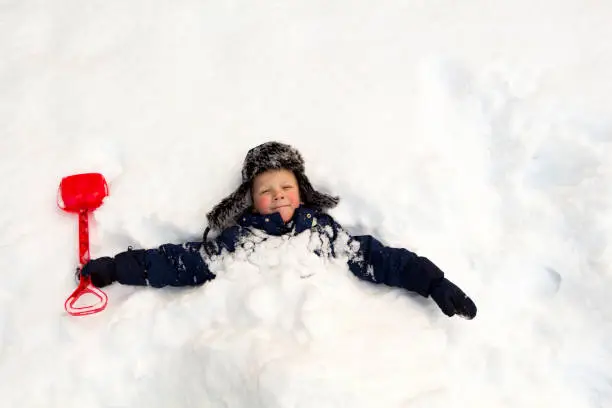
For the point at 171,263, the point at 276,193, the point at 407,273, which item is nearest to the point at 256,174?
the point at 276,193

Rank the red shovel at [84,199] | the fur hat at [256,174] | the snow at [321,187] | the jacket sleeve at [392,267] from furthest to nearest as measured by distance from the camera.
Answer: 1. the fur hat at [256,174]
2. the red shovel at [84,199]
3. the jacket sleeve at [392,267]
4. the snow at [321,187]

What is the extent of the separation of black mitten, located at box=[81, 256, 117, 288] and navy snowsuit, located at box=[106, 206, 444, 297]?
3 cm

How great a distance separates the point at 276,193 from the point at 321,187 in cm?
28

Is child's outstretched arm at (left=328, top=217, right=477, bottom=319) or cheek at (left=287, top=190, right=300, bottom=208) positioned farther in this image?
cheek at (left=287, top=190, right=300, bottom=208)

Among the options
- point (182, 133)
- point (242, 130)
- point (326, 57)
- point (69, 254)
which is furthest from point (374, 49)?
point (69, 254)

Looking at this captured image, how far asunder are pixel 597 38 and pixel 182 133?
2300 millimetres

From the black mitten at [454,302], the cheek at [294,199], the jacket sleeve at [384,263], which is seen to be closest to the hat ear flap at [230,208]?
the cheek at [294,199]

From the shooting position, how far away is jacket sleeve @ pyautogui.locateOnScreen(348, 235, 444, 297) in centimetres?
217

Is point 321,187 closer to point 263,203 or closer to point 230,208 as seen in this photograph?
point 263,203

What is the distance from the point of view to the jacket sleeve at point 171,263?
7.36 feet

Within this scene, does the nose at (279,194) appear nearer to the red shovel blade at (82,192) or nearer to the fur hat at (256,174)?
the fur hat at (256,174)

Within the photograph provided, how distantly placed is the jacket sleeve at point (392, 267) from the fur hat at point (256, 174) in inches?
10.8

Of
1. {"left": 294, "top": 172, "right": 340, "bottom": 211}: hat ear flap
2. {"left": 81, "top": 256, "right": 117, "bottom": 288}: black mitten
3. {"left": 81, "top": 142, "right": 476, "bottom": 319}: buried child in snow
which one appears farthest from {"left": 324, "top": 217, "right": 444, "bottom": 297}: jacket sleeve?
{"left": 81, "top": 256, "right": 117, "bottom": 288}: black mitten

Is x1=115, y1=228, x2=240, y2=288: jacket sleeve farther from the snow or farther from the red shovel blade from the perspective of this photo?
the red shovel blade
